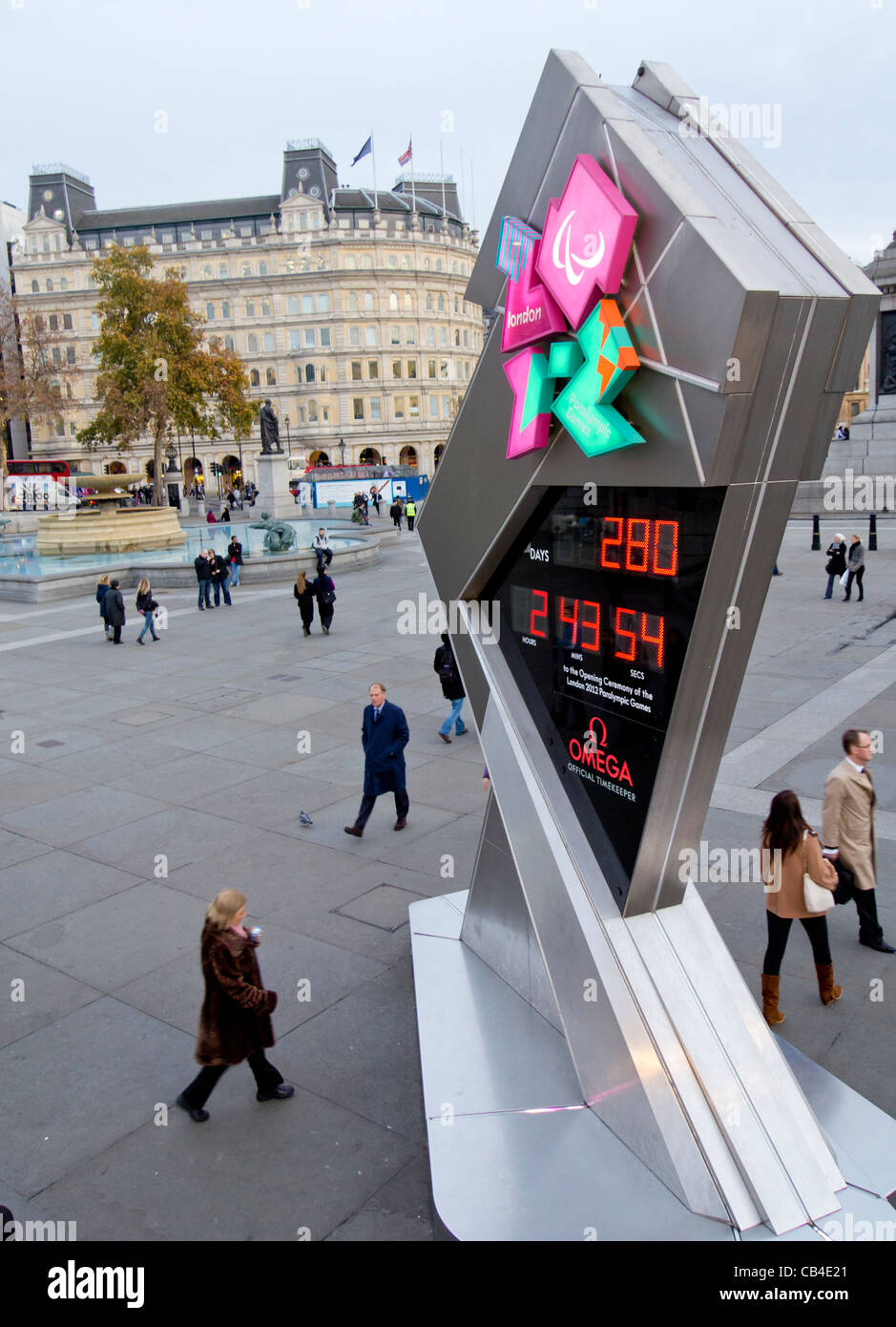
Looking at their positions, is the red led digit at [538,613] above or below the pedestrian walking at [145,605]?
above

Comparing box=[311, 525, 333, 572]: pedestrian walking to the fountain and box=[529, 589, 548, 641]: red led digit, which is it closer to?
the fountain

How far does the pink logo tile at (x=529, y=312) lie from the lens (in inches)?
164

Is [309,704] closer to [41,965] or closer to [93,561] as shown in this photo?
[41,965]

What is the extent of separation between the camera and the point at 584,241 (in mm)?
3891

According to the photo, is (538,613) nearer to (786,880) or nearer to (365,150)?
(786,880)

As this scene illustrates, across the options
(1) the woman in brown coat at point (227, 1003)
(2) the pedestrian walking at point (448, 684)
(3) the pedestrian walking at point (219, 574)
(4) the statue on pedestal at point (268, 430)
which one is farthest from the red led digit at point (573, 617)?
(4) the statue on pedestal at point (268, 430)

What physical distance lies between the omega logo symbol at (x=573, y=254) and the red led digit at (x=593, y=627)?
1.47 metres

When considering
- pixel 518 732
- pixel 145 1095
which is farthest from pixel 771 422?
pixel 145 1095

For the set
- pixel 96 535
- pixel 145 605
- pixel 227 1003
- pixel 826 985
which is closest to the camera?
pixel 227 1003

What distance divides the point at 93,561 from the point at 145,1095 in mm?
27053

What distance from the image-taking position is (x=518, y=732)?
5.43 metres

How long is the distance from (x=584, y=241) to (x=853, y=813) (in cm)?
417

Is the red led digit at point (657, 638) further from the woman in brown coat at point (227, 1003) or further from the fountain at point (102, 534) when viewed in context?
the fountain at point (102, 534)

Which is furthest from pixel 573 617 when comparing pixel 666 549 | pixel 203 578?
pixel 203 578
